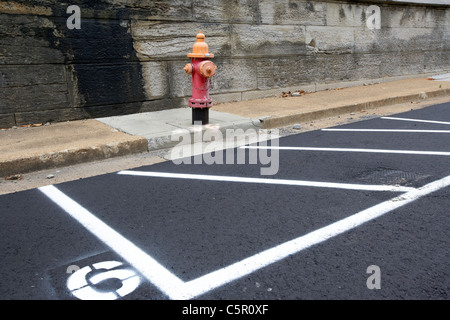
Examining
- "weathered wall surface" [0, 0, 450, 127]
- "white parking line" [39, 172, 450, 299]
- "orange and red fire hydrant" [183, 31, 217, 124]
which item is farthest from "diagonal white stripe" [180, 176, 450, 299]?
"weathered wall surface" [0, 0, 450, 127]

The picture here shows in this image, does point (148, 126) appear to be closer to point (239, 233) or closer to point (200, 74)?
point (200, 74)

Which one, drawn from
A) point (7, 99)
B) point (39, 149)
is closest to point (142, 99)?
point (7, 99)

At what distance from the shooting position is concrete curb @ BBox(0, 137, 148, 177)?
4.25 m

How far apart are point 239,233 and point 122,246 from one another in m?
0.76

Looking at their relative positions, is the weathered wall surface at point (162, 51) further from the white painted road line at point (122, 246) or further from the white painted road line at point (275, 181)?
the white painted road line at point (122, 246)

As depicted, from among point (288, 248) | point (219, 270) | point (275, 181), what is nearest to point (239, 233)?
point (288, 248)

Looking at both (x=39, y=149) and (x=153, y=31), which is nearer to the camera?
(x=39, y=149)

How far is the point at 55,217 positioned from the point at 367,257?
222 centimetres

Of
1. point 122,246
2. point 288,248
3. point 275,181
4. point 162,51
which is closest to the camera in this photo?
point 288,248

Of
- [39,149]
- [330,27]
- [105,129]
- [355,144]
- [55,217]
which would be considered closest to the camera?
[55,217]

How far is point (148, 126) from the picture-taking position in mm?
5719
